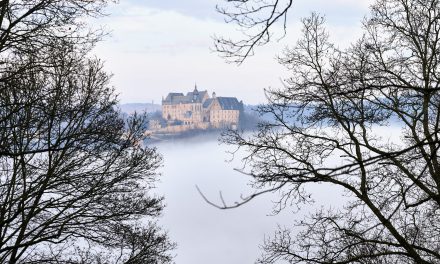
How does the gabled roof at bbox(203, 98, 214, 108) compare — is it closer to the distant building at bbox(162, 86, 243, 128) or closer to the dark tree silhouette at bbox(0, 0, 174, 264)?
the distant building at bbox(162, 86, 243, 128)

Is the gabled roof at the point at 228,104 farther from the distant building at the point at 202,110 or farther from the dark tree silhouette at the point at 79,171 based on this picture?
the dark tree silhouette at the point at 79,171

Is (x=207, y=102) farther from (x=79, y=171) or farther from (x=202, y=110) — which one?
(x=79, y=171)

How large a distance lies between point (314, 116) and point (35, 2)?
512 cm

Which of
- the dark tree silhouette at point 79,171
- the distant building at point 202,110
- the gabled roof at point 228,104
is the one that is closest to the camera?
the dark tree silhouette at point 79,171

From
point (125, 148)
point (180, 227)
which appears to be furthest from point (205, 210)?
point (125, 148)

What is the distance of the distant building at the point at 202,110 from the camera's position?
19175 centimetres

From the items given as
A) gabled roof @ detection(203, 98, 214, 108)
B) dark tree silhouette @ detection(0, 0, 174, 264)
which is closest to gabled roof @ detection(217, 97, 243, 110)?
gabled roof @ detection(203, 98, 214, 108)

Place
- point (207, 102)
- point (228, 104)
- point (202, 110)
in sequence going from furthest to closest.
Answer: point (207, 102) < point (202, 110) < point (228, 104)

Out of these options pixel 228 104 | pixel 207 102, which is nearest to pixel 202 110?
pixel 207 102

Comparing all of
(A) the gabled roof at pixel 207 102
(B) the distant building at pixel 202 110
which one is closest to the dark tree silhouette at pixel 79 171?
(B) the distant building at pixel 202 110

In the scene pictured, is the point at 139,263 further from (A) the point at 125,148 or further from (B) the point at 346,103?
(B) the point at 346,103

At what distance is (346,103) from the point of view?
918 centimetres

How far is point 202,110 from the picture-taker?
195 metres

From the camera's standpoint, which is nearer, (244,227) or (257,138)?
(257,138)
